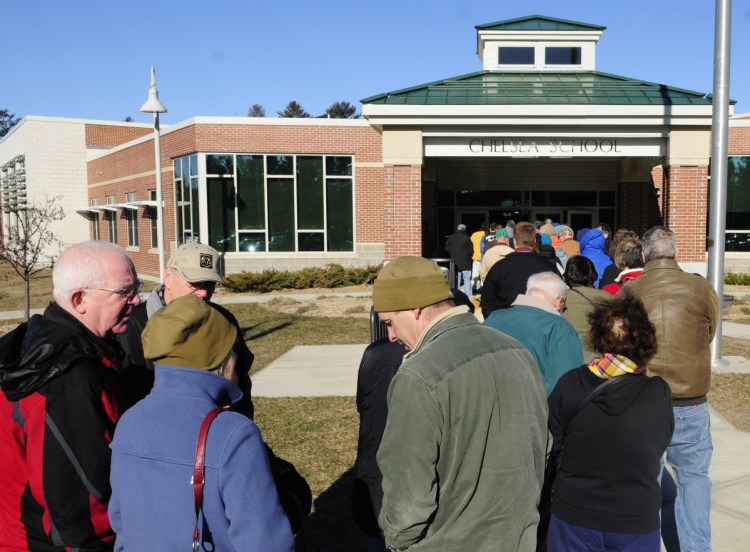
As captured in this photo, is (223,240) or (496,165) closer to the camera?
(223,240)

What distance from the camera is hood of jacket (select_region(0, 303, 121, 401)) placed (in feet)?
7.54

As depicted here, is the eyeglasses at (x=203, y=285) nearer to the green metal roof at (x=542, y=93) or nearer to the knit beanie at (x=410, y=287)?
the knit beanie at (x=410, y=287)

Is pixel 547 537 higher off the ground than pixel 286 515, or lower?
lower

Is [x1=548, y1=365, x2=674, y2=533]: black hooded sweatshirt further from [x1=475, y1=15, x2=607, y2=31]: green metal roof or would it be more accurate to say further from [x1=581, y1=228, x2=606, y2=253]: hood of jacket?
[x1=475, y1=15, x2=607, y2=31]: green metal roof

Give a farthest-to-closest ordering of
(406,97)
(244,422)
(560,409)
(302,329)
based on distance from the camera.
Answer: (406,97), (302,329), (560,409), (244,422)

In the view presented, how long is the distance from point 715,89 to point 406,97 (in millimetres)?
8008

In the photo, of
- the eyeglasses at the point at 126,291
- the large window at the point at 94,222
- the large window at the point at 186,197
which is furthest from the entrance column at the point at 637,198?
the large window at the point at 94,222

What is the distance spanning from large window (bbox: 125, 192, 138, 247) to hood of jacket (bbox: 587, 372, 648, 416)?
28.3m

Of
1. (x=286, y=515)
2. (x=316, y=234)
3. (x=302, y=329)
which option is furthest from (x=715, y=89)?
(x=316, y=234)

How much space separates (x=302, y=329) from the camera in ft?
44.3

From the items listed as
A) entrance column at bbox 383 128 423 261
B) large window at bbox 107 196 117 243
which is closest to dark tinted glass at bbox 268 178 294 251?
entrance column at bbox 383 128 423 261

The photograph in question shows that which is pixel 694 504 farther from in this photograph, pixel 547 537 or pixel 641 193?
pixel 641 193

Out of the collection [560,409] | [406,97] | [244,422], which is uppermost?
[406,97]

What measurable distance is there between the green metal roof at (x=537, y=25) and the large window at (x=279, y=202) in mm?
6711
